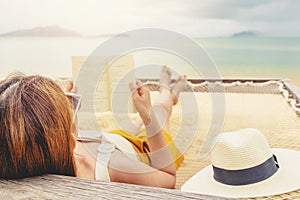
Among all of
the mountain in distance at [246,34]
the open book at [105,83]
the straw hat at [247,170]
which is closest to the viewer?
the straw hat at [247,170]

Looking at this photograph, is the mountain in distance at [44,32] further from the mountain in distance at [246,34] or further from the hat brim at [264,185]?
the mountain in distance at [246,34]

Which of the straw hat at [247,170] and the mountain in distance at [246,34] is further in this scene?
the mountain in distance at [246,34]

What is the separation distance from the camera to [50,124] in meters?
0.45

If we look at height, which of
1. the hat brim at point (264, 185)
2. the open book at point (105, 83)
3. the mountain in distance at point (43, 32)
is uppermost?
the mountain in distance at point (43, 32)

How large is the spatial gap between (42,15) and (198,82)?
1.58 meters

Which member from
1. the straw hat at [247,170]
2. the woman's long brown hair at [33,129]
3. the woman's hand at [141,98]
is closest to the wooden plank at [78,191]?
the woman's long brown hair at [33,129]

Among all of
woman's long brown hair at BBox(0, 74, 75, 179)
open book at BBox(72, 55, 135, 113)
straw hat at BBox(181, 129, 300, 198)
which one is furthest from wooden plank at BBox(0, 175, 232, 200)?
open book at BBox(72, 55, 135, 113)

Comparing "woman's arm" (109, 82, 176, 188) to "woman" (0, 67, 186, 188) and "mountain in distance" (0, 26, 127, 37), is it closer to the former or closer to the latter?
"woman" (0, 67, 186, 188)

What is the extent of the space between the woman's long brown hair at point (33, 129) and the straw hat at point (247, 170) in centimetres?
58

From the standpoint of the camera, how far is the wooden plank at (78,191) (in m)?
0.34

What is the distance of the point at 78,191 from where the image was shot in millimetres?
359

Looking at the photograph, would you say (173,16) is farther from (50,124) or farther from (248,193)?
(50,124)

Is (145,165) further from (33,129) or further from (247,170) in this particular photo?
(33,129)

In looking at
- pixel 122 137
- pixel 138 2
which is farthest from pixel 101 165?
pixel 138 2
